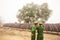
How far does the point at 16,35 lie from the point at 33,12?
2.34 ft

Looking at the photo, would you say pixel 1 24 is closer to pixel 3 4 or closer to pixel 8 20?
pixel 8 20

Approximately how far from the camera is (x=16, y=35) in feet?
9.86

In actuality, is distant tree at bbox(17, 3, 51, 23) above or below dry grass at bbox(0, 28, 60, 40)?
above

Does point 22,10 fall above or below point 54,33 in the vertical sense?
above

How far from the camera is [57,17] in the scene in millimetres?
3363

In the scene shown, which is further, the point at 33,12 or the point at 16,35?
the point at 33,12

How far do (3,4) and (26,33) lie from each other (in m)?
1.06

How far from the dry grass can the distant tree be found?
39cm

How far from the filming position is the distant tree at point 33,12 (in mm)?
3428

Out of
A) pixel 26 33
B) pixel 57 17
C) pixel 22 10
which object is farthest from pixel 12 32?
pixel 57 17

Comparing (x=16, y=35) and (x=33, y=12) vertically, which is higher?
(x=33, y=12)

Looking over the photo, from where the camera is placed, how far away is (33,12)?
345 cm

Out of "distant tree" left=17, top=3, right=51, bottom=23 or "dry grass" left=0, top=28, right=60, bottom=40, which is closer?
"dry grass" left=0, top=28, right=60, bottom=40

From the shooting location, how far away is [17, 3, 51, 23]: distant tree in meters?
3.43
